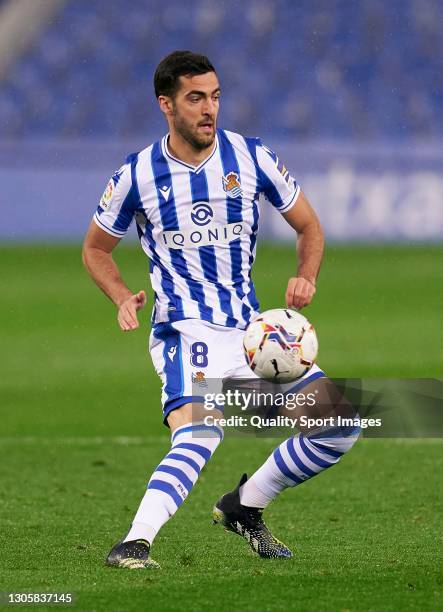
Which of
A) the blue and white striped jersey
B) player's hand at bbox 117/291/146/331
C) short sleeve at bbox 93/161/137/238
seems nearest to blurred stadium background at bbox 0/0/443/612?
player's hand at bbox 117/291/146/331

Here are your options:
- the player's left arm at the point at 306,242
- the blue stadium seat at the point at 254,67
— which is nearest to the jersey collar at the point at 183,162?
the player's left arm at the point at 306,242

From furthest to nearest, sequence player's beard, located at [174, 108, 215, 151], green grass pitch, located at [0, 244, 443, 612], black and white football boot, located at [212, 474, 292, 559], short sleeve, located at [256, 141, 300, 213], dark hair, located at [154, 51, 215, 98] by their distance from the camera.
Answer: short sleeve, located at [256, 141, 300, 213] < black and white football boot, located at [212, 474, 292, 559] < player's beard, located at [174, 108, 215, 151] < dark hair, located at [154, 51, 215, 98] < green grass pitch, located at [0, 244, 443, 612]

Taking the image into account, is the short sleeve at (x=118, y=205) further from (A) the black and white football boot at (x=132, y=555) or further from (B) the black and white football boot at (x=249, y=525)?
(A) the black and white football boot at (x=132, y=555)

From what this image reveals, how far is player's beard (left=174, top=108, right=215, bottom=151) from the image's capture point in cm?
544

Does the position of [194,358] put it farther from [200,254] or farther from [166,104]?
[166,104]

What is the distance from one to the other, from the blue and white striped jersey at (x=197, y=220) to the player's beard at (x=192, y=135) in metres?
0.12

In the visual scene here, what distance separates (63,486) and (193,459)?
2603mm

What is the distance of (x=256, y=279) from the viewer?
67.3ft

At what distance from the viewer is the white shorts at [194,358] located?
210 inches

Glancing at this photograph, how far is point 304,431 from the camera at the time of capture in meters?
5.55

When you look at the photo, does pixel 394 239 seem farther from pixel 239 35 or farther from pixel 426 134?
pixel 239 35

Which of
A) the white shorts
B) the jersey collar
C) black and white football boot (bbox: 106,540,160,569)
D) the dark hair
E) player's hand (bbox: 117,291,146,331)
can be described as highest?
the dark hair

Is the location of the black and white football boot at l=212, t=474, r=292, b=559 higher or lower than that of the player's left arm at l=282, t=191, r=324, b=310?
lower

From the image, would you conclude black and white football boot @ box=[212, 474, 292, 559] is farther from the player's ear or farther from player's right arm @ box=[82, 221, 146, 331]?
the player's ear
